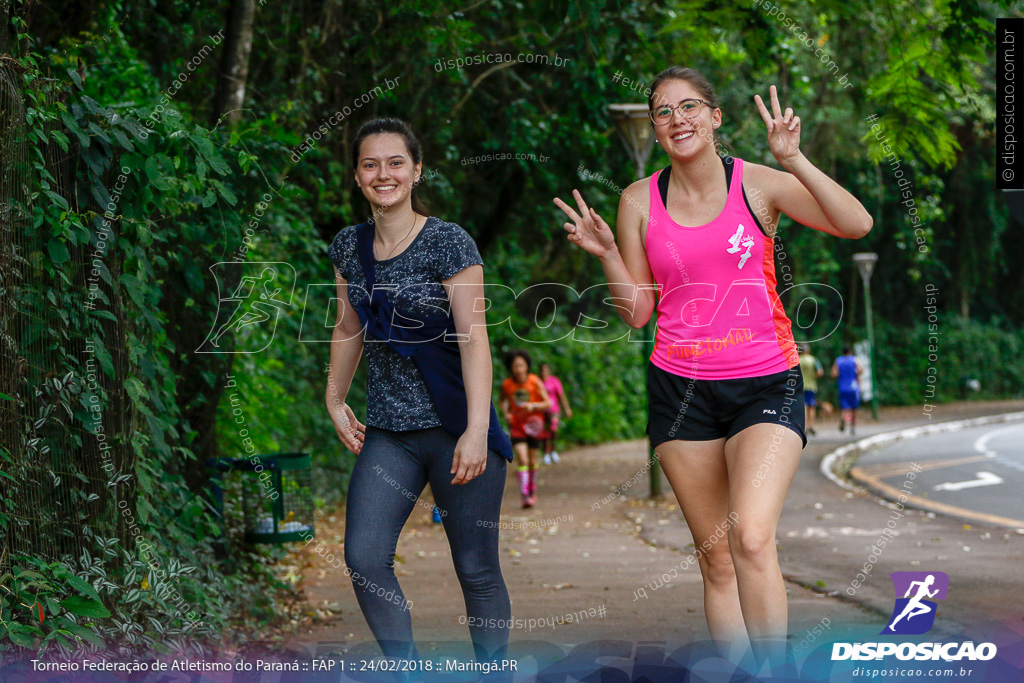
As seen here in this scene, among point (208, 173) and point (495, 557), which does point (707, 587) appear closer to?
point (495, 557)

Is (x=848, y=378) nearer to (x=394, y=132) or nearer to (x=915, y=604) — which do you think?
(x=915, y=604)

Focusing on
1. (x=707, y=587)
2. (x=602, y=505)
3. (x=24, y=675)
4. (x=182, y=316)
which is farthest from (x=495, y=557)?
(x=602, y=505)

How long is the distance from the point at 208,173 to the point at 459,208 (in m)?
6.88

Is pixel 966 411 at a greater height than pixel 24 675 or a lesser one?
lesser

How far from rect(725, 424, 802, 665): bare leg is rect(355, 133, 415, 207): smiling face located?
1.40 meters

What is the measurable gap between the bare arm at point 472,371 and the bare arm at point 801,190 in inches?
40.5

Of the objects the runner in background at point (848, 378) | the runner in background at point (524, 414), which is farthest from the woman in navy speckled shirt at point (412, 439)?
the runner in background at point (848, 378)

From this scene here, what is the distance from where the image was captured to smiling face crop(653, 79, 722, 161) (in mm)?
3576

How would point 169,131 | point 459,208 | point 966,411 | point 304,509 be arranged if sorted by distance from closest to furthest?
point 169,131 → point 304,509 → point 459,208 → point 966,411

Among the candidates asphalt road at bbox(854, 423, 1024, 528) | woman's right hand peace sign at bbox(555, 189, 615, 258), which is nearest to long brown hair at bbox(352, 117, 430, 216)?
woman's right hand peace sign at bbox(555, 189, 615, 258)

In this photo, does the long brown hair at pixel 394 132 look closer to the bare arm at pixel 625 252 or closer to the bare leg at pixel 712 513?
the bare arm at pixel 625 252

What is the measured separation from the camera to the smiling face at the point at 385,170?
361cm

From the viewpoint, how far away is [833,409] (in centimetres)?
3266

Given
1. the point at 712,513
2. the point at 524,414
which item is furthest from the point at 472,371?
the point at 524,414
